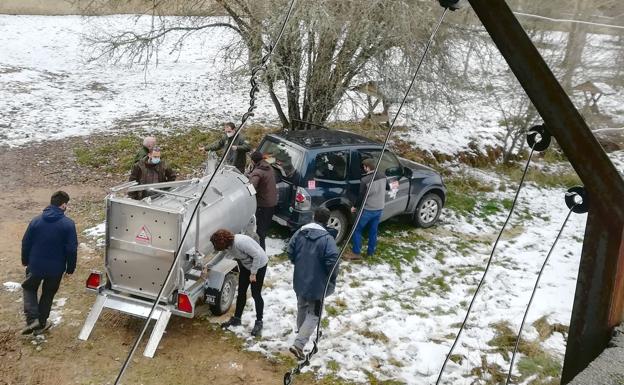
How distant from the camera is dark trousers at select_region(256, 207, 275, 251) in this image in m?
8.48

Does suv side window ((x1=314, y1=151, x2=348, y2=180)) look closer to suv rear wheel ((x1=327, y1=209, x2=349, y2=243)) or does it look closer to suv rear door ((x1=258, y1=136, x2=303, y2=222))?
suv rear door ((x1=258, y1=136, x2=303, y2=222))

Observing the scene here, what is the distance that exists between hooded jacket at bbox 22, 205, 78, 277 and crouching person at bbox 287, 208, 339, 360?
248 centimetres

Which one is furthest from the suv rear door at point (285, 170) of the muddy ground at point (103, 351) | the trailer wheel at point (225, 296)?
the muddy ground at point (103, 351)

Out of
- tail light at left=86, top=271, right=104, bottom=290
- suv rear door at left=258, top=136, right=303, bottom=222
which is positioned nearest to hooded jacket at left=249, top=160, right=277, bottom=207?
suv rear door at left=258, top=136, right=303, bottom=222

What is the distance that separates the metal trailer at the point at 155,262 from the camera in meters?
6.23

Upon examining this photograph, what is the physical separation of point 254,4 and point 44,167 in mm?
5591

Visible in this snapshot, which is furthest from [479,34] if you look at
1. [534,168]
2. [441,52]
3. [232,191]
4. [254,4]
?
[232,191]

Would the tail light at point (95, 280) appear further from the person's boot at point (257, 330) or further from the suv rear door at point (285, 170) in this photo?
the suv rear door at point (285, 170)

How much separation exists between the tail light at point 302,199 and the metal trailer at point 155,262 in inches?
76.0

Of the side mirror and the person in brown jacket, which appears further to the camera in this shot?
the side mirror

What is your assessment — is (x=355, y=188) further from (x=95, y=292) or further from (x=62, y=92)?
(x=62, y=92)

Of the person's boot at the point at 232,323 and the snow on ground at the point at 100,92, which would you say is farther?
the snow on ground at the point at 100,92

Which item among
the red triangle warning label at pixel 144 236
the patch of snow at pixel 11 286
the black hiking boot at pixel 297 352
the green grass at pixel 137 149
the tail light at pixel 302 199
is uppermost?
the tail light at pixel 302 199

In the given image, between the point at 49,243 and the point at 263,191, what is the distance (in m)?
3.08
